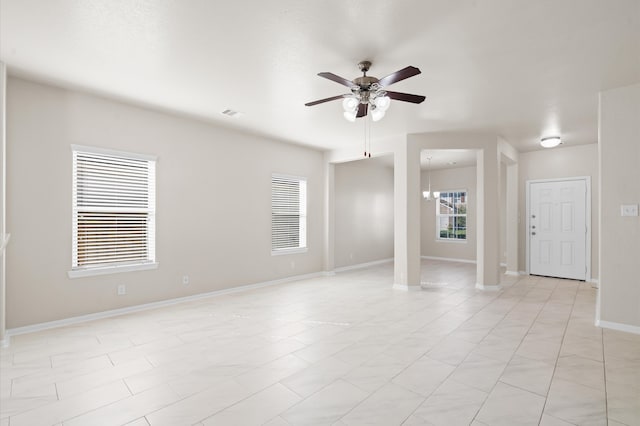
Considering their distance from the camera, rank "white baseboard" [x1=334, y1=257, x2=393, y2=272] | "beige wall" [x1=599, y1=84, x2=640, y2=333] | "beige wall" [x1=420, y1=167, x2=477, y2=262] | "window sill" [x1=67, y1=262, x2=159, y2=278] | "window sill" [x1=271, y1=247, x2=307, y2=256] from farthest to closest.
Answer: "beige wall" [x1=420, y1=167, x2=477, y2=262] → "white baseboard" [x1=334, y1=257, x2=393, y2=272] → "window sill" [x1=271, y1=247, x2=307, y2=256] → "window sill" [x1=67, y1=262, x2=159, y2=278] → "beige wall" [x1=599, y1=84, x2=640, y2=333]

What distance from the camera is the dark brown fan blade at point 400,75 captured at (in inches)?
98.3

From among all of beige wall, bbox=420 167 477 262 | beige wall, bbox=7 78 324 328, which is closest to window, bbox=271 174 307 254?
beige wall, bbox=7 78 324 328

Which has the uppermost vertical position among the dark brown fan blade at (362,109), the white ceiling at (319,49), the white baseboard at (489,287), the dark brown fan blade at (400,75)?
the white ceiling at (319,49)

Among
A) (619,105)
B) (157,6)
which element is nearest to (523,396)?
(619,105)

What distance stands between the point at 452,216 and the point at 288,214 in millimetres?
5558

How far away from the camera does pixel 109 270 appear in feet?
Answer: 13.6

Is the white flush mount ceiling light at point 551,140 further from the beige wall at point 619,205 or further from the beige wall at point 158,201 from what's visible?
the beige wall at point 158,201

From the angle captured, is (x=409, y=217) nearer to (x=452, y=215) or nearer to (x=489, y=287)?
(x=489, y=287)

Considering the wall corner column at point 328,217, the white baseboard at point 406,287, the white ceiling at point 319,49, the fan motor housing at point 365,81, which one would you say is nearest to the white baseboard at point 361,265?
the wall corner column at point 328,217

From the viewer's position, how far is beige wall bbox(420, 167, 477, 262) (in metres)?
9.20

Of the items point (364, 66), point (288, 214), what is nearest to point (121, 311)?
point (288, 214)

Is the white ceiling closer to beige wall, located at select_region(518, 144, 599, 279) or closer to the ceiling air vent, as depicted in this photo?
the ceiling air vent

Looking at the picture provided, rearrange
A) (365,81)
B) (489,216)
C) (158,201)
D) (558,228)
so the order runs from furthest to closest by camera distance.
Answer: (558,228)
(489,216)
(158,201)
(365,81)

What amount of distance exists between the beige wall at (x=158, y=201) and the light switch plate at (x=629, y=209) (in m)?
4.92
